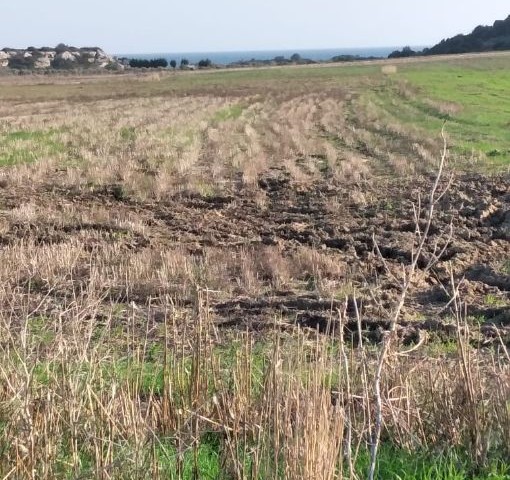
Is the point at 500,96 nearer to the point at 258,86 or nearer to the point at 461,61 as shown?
the point at 258,86

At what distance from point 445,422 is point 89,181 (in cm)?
1257

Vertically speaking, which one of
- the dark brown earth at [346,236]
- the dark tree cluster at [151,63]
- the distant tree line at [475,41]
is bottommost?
the dark tree cluster at [151,63]

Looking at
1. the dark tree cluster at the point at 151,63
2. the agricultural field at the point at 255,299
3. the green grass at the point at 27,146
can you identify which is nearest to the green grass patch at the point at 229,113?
the agricultural field at the point at 255,299

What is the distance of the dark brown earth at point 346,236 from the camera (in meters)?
8.38

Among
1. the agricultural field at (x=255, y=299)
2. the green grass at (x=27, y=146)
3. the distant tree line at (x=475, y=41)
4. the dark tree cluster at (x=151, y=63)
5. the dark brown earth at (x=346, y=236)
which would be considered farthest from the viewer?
the dark tree cluster at (x=151, y=63)

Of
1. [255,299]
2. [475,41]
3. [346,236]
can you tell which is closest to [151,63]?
[475,41]

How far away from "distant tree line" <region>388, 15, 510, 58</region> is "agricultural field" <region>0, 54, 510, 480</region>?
78.0 m

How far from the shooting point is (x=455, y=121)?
29047 mm

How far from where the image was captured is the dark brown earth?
8.38 m

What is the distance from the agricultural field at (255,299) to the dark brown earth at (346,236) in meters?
0.05

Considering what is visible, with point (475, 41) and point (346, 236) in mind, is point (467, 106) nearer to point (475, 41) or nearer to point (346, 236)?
point (346, 236)

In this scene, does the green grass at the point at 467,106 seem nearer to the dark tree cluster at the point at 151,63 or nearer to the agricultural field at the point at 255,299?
the agricultural field at the point at 255,299

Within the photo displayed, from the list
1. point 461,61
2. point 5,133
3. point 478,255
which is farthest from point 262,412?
point 461,61

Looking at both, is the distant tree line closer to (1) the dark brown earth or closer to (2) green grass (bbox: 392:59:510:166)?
(2) green grass (bbox: 392:59:510:166)
